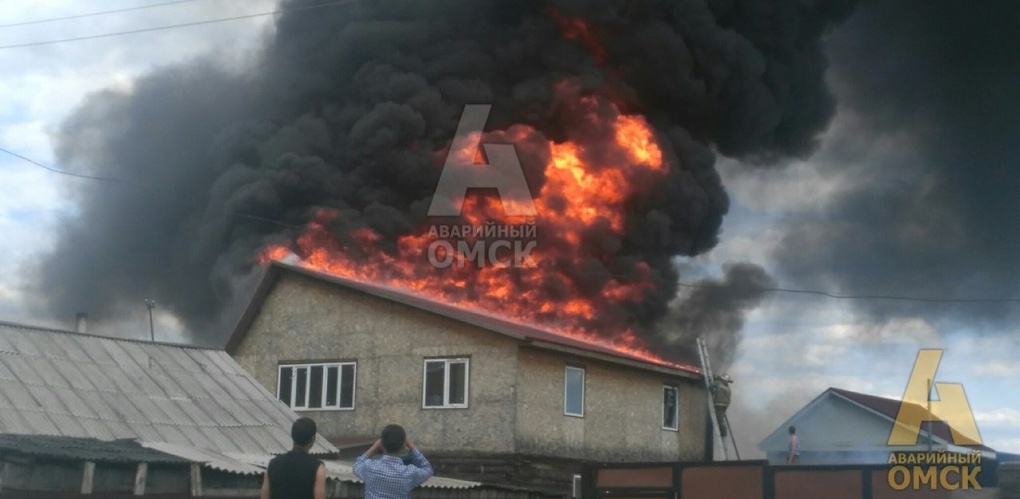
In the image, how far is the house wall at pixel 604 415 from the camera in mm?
22578

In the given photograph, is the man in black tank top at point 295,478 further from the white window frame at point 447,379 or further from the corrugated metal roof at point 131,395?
the white window frame at point 447,379

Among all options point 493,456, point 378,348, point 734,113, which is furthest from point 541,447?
point 734,113

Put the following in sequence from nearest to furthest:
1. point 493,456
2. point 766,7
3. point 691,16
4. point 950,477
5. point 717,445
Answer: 1. point 950,477
2. point 493,456
3. point 717,445
4. point 691,16
5. point 766,7

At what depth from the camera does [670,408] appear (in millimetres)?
26750

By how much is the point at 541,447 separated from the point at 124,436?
1087cm

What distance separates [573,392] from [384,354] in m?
4.11

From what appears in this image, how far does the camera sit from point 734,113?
3891cm

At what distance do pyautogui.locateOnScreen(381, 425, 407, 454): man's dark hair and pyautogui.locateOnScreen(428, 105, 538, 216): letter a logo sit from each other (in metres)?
28.3

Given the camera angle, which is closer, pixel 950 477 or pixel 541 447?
pixel 950 477

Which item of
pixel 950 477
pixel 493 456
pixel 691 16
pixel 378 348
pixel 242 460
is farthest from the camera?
pixel 691 16

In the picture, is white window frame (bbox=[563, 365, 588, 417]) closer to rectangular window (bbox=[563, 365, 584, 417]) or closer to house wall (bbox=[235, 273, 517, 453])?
rectangular window (bbox=[563, 365, 584, 417])

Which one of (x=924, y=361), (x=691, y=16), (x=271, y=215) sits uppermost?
A: (x=691, y=16)

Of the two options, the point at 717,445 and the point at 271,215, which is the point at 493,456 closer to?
the point at 717,445

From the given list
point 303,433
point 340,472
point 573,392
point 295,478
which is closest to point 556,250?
point 573,392
